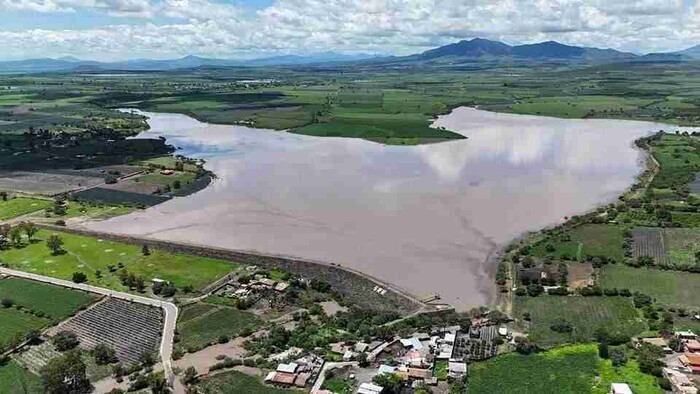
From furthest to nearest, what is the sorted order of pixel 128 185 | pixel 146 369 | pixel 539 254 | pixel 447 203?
pixel 128 185 → pixel 447 203 → pixel 539 254 → pixel 146 369

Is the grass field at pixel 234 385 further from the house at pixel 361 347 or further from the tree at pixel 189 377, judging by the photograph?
the house at pixel 361 347

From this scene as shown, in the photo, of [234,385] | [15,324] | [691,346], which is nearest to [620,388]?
[691,346]

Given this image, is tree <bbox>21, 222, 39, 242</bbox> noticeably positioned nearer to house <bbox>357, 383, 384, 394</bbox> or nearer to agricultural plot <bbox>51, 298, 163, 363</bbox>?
agricultural plot <bbox>51, 298, 163, 363</bbox>

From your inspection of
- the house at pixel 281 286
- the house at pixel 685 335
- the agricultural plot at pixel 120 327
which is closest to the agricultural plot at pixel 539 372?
the house at pixel 685 335

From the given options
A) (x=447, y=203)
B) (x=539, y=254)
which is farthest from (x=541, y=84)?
(x=539, y=254)

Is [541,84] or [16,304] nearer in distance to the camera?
[16,304]

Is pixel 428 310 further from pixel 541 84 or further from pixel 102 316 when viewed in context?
pixel 541 84
